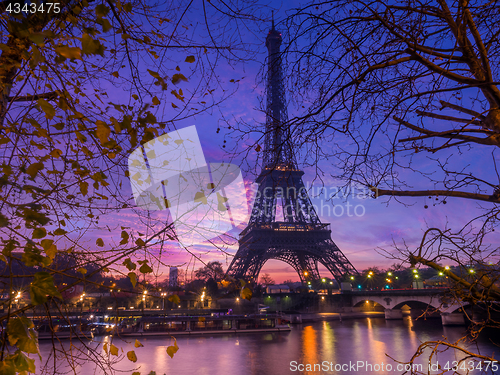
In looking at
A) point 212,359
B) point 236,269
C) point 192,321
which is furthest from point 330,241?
point 212,359

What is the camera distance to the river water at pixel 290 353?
2436cm

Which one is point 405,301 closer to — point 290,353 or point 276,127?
point 290,353

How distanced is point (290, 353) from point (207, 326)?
1591 cm

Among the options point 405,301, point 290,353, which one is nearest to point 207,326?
point 290,353

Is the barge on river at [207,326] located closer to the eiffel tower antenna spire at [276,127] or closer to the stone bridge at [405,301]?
the stone bridge at [405,301]

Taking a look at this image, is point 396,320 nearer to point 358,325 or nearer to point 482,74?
point 358,325

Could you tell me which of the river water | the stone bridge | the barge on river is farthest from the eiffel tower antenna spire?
the stone bridge

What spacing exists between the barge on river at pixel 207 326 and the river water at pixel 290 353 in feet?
3.90

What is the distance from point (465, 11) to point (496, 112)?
0.93m

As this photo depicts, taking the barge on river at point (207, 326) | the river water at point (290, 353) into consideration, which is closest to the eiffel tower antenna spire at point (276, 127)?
the river water at point (290, 353)

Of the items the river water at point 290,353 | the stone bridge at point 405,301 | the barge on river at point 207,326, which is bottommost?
the river water at point 290,353

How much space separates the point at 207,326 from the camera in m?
41.9

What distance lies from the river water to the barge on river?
1.19m

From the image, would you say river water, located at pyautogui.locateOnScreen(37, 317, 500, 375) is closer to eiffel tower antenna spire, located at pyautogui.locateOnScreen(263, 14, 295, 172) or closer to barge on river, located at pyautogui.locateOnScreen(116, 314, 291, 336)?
barge on river, located at pyautogui.locateOnScreen(116, 314, 291, 336)
